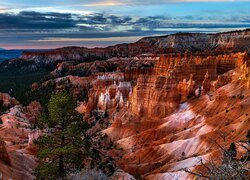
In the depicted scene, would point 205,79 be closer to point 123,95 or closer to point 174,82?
point 174,82

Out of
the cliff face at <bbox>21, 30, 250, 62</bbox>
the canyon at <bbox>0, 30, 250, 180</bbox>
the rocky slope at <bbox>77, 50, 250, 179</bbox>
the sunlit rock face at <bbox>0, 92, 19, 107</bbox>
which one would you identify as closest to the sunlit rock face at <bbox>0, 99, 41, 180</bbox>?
the canyon at <bbox>0, 30, 250, 180</bbox>

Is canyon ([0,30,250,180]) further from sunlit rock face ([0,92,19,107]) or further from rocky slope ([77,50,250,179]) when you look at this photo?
sunlit rock face ([0,92,19,107])

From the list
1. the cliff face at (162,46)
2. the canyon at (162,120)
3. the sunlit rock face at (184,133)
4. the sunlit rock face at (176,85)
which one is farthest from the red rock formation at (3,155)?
the cliff face at (162,46)

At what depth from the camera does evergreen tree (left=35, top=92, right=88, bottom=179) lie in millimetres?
22469

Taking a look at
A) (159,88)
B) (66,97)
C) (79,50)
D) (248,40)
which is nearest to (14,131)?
(159,88)

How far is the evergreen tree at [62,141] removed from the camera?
22.5 m

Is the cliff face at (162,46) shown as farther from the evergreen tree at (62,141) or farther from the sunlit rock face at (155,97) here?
the evergreen tree at (62,141)

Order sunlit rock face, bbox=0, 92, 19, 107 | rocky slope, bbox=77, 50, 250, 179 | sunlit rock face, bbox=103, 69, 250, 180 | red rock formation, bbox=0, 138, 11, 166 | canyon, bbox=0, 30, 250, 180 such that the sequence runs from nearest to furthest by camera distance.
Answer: red rock formation, bbox=0, 138, 11, 166, canyon, bbox=0, 30, 250, 180, sunlit rock face, bbox=103, 69, 250, 180, rocky slope, bbox=77, 50, 250, 179, sunlit rock face, bbox=0, 92, 19, 107

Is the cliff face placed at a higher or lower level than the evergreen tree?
lower

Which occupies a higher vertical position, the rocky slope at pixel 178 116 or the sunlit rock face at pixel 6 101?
the rocky slope at pixel 178 116

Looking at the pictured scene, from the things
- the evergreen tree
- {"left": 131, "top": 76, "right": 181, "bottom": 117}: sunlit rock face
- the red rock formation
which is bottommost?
{"left": 131, "top": 76, "right": 181, "bottom": 117}: sunlit rock face

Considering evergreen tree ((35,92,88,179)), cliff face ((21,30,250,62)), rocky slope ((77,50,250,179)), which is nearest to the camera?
evergreen tree ((35,92,88,179))

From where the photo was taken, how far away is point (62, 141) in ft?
75.7

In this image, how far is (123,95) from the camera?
69.7 meters
